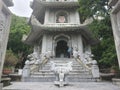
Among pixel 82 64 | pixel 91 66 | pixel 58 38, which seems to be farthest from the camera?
pixel 58 38

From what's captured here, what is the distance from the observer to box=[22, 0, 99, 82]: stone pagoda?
1105cm

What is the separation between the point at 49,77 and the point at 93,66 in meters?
2.71

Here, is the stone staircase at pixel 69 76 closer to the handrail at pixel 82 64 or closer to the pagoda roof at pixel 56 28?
the handrail at pixel 82 64

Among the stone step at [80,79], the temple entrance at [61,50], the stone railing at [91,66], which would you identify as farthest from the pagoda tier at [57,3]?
the stone step at [80,79]

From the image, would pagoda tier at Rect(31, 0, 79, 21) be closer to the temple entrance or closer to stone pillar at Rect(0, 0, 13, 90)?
the temple entrance

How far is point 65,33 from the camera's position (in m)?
15.7

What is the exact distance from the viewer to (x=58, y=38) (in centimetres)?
1574

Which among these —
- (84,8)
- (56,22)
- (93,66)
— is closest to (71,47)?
(56,22)

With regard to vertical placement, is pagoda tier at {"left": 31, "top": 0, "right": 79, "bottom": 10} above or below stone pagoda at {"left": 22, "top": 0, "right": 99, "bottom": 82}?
above

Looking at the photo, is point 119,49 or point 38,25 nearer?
point 119,49

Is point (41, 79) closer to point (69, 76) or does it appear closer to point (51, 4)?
point (69, 76)

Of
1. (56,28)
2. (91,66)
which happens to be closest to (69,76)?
(91,66)

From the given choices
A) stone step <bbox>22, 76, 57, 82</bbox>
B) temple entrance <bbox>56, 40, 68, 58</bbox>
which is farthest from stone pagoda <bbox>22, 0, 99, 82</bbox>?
stone step <bbox>22, 76, 57, 82</bbox>

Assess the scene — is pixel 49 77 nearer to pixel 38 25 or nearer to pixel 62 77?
pixel 62 77
